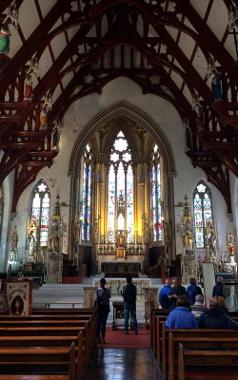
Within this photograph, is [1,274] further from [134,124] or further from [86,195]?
[134,124]

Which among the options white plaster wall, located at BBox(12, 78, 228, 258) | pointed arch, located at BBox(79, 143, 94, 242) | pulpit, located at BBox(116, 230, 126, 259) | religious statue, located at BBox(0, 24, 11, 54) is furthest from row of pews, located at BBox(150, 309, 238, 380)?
pointed arch, located at BBox(79, 143, 94, 242)

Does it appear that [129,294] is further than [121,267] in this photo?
No

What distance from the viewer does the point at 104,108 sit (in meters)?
21.5

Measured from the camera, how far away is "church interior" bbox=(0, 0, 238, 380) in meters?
13.8

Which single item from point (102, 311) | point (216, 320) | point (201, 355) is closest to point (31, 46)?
point (102, 311)

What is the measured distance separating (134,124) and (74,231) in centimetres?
930

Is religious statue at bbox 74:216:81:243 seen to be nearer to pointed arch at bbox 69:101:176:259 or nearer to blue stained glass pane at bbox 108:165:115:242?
pointed arch at bbox 69:101:176:259

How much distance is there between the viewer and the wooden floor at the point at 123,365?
5.12 meters

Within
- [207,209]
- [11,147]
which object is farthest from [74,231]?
[207,209]

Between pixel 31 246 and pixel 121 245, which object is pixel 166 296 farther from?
pixel 121 245

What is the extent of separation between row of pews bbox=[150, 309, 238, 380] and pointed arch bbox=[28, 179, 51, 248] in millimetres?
15474

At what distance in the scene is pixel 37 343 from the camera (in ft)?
13.0

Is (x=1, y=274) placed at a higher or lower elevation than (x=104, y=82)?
lower

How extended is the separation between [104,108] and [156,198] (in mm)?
6785
